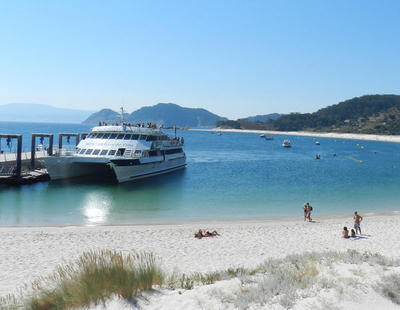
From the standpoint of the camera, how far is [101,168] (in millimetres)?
34906

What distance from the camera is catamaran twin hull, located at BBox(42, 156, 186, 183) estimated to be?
3119 centimetres

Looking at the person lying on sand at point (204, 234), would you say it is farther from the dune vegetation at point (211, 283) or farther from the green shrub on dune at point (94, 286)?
the green shrub on dune at point (94, 286)

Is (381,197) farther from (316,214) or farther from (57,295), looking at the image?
(57,295)

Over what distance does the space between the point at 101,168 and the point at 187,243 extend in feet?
71.9

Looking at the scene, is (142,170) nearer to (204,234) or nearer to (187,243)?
(204,234)

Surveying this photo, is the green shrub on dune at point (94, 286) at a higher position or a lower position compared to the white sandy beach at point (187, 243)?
higher

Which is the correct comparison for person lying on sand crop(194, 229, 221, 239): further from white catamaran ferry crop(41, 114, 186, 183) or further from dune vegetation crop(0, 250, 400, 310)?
white catamaran ferry crop(41, 114, 186, 183)

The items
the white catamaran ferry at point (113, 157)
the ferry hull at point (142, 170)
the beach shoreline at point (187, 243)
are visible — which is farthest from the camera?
the ferry hull at point (142, 170)

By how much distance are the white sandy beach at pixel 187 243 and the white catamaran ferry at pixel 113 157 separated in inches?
541

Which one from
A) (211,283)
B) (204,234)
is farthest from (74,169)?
(211,283)

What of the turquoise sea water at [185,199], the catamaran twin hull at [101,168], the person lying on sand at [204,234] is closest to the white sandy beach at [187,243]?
the person lying on sand at [204,234]

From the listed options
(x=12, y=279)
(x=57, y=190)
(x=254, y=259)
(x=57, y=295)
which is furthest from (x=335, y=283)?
(x=57, y=190)

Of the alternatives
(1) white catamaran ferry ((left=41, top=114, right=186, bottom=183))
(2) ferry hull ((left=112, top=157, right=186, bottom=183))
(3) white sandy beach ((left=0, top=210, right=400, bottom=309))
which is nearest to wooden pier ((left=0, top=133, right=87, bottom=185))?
(1) white catamaran ferry ((left=41, top=114, right=186, bottom=183))

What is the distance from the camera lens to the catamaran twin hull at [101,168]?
1228 inches
